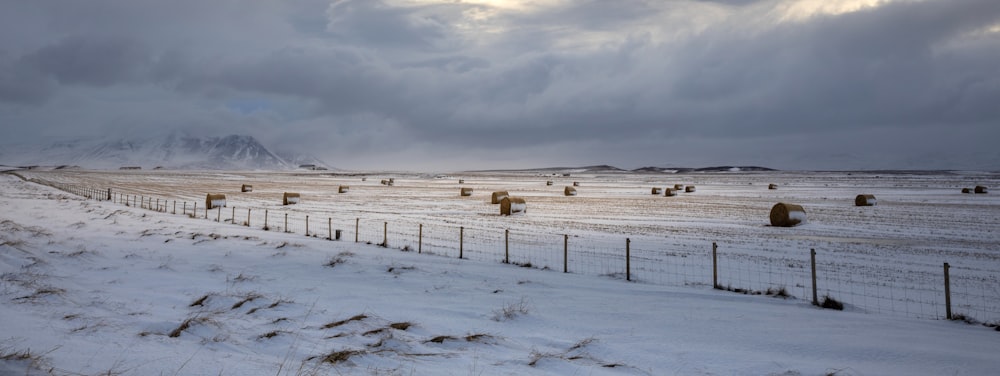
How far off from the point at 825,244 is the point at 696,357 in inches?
595

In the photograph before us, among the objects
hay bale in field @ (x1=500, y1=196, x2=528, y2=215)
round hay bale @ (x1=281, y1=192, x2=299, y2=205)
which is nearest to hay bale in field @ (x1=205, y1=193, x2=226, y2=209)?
round hay bale @ (x1=281, y1=192, x2=299, y2=205)

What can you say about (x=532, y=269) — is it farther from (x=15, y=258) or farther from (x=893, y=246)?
(x=893, y=246)

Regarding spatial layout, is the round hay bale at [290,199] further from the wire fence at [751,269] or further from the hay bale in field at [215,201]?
the wire fence at [751,269]

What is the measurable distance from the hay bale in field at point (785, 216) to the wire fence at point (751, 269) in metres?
8.15

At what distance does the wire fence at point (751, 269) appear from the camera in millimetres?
10859

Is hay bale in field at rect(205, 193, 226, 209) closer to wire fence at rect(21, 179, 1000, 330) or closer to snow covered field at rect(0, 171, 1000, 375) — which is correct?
wire fence at rect(21, 179, 1000, 330)

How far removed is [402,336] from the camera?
7711mm

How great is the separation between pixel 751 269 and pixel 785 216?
1241 centimetres

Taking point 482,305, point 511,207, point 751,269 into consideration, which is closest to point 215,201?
point 511,207

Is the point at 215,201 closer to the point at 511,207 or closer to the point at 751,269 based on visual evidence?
the point at 511,207

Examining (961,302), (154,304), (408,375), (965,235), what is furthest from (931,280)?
(154,304)

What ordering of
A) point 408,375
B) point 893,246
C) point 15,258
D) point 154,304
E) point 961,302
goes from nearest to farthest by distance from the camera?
point 408,375, point 154,304, point 961,302, point 15,258, point 893,246

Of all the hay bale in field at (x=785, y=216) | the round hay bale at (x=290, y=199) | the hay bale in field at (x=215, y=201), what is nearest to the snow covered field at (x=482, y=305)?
the hay bale in field at (x=785, y=216)

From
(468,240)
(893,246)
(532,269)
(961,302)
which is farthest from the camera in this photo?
(468,240)
